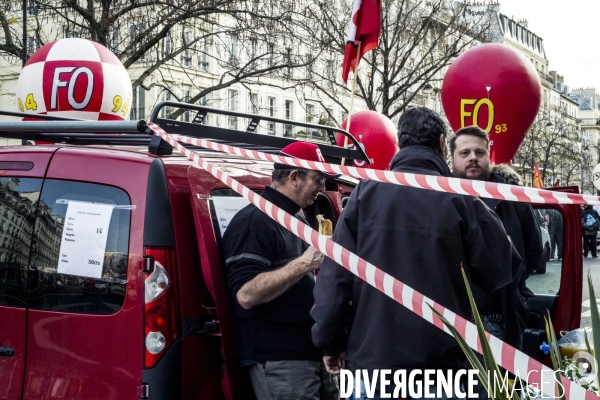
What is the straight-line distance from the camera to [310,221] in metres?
4.45

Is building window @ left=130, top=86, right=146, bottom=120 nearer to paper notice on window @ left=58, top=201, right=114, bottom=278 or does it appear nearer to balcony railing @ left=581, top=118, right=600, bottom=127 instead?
paper notice on window @ left=58, top=201, right=114, bottom=278

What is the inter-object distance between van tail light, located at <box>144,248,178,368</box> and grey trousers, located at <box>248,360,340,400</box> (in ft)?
1.55

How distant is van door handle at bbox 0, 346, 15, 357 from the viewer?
328cm

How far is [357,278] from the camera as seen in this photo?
2.99 meters

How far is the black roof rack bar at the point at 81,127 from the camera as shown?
3207 mm

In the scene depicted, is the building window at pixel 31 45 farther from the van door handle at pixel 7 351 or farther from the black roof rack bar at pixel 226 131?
the van door handle at pixel 7 351

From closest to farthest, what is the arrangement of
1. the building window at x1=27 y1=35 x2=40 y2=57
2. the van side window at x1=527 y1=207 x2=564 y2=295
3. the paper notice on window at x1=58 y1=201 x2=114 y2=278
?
1. the paper notice on window at x1=58 y1=201 x2=114 y2=278
2. the van side window at x1=527 y1=207 x2=564 y2=295
3. the building window at x1=27 y1=35 x2=40 y2=57

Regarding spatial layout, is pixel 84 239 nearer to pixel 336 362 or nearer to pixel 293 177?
pixel 293 177

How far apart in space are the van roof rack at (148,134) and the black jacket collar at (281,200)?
485 millimetres

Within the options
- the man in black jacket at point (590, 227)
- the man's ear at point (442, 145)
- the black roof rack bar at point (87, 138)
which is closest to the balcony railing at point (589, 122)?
the man in black jacket at point (590, 227)

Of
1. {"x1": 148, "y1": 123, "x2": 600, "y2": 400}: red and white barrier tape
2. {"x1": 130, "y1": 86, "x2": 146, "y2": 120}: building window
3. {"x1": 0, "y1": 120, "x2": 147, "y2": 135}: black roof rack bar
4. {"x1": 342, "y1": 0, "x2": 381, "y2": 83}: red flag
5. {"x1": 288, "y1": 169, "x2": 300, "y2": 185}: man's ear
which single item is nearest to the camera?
{"x1": 148, "y1": 123, "x2": 600, "y2": 400}: red and white barrier tape

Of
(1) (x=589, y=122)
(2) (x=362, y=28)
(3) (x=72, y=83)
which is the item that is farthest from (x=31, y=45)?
(1) (x=589, y=122)

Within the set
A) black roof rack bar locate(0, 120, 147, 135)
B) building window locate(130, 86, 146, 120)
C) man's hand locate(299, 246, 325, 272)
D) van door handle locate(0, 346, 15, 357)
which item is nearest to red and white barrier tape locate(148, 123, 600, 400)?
black roof rack bar locate(0, 120, 147, 135)

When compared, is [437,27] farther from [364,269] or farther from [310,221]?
[364,269]
